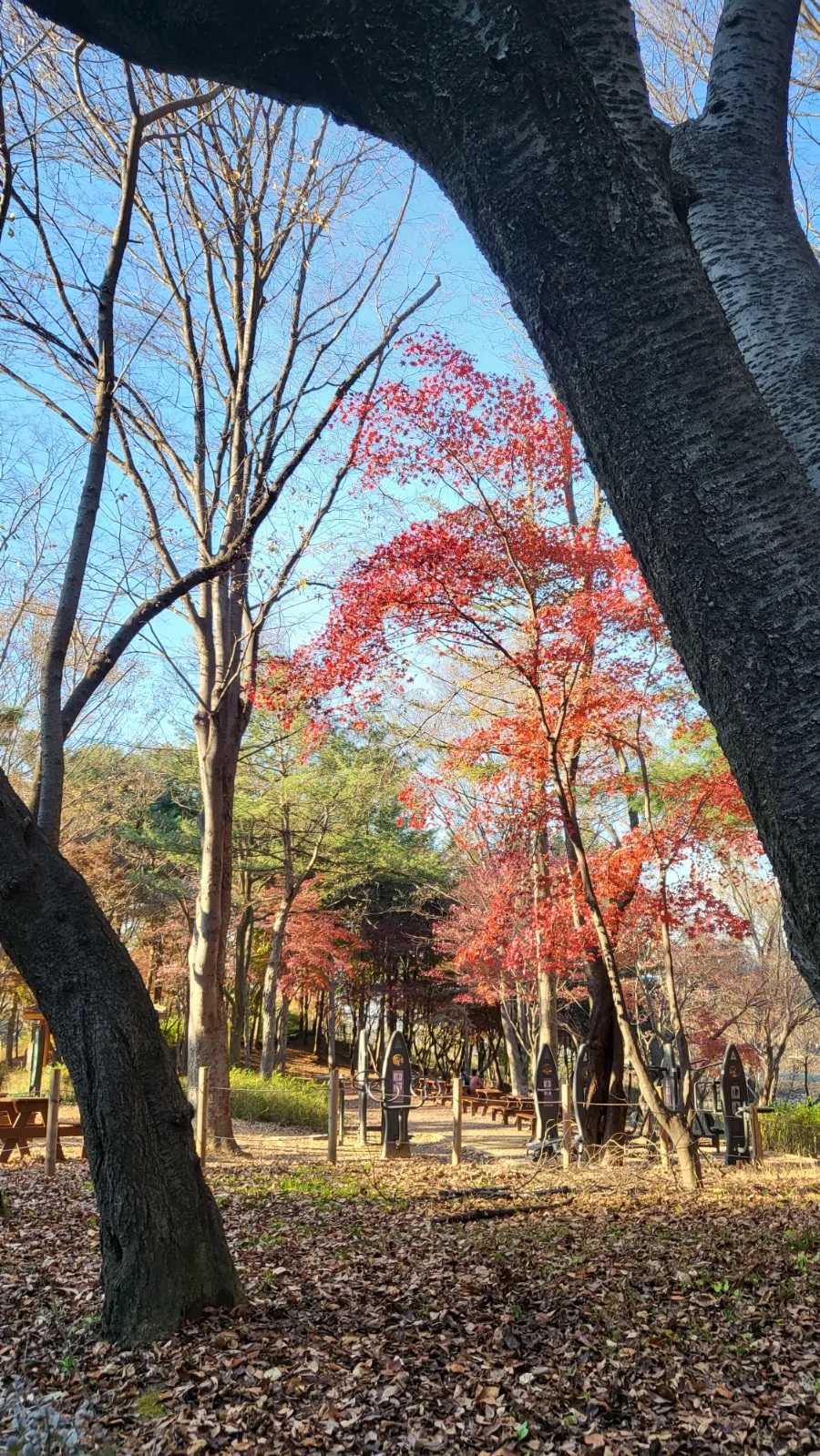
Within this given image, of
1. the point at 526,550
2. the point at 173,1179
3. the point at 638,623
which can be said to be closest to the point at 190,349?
the point at 526,550

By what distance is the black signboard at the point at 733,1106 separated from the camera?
10.6 metres

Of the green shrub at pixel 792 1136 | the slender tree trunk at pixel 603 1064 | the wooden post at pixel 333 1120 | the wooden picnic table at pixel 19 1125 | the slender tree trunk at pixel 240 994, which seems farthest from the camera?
the slender tree trunk at pixel 240 994

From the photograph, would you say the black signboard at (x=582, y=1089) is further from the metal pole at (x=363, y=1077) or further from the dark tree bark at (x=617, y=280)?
the dark tree bark at (x=617, y=280)

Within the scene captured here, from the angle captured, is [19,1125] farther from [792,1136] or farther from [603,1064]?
[792,1136]

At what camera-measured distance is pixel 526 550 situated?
30.0 ft

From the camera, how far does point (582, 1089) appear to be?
1079 cm

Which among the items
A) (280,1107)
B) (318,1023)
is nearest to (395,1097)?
(280,1107)

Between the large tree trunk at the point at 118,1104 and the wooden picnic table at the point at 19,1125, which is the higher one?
the large tree trunk at the point at 118,1104

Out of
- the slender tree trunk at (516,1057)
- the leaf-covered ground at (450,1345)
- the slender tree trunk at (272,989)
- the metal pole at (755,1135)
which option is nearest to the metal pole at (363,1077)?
the metal pole at (755,1135)

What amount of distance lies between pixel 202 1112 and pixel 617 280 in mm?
9455

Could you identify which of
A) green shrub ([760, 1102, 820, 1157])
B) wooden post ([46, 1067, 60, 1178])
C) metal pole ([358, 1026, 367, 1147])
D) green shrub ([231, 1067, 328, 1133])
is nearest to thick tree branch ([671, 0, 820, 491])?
wooden post ([46, 1067, 60, 1178])

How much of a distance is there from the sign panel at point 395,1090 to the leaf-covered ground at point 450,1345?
5.75 metres

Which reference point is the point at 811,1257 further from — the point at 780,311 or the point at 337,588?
the point at 337,588

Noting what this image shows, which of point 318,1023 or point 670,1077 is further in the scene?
point 318,1023
